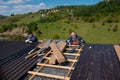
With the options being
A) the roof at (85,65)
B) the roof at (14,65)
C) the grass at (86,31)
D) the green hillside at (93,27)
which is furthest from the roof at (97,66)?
the green hillside at (93,27)

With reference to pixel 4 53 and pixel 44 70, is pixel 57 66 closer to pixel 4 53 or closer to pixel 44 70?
pixel 44 70

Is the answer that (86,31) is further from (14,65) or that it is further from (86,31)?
(14,65)

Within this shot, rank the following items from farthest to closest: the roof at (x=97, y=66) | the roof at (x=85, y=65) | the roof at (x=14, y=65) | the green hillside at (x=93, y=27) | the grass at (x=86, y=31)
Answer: the green hillside at (x=93, y=27) < the grass at (x=86, y=31) < the roof at (x=14, y=65) < the roof at (x=85, y=65) < the roof at (x=97, y=66)

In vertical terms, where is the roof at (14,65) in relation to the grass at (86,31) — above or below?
above

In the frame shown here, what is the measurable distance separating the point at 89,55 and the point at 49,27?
36.8 m

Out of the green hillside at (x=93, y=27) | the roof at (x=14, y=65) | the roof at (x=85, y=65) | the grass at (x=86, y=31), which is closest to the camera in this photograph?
the roof at (x=85, y=65)

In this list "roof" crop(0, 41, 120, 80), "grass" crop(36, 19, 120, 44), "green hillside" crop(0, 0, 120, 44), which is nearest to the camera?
"roof" crop(0, 41, 120, 80)

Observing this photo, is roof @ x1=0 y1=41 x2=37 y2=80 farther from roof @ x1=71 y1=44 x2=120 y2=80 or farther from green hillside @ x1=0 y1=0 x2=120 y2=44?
green hillside @ x1=0 y1=0 x2=120 y2=44

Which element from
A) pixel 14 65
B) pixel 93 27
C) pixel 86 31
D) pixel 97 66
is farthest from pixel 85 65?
pixel 93 27

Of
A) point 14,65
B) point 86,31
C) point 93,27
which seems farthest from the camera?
point 93,27

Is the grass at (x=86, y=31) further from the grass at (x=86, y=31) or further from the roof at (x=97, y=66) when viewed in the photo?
the roof at (x=97, y=66)

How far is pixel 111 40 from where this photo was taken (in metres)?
32.0

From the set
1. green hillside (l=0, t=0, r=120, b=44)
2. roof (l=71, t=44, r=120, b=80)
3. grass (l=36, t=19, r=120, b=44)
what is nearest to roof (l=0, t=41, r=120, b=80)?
roof (l=71, t=44, r=120, b=80)

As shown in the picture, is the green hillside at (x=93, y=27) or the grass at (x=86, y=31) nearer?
the grass at (x=86, y=31)
